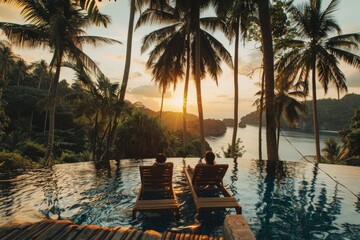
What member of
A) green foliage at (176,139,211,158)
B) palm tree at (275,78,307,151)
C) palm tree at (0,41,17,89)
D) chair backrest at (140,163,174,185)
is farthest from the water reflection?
palm tree at (0,41,17,89)

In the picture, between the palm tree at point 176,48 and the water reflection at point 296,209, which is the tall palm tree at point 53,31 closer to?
the palm tree at point 176,48

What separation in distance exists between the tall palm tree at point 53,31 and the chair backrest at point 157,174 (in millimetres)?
12047

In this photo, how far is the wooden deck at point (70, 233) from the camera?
4.31 m

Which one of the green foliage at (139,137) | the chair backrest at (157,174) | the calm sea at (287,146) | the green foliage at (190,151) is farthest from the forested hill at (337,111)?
the chair backrest at (157,174)

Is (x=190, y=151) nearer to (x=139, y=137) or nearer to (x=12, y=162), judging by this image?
(x=139, y=137)

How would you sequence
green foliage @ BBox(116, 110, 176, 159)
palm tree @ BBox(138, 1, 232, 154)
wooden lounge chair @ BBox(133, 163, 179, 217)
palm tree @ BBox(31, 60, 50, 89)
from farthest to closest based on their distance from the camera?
palm tree @ BBox(31, 60, 50, 89) < palm tree @ BBox(138, 1, 232, 154) < green foliage @ BBox(116, 110, 176, 159) < wooden lounge chair @ BBox(133, 163, 179, 217)

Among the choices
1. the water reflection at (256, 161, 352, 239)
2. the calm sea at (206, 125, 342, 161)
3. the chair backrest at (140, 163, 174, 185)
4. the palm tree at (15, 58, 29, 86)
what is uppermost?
the palm tree at (15, 58, 29, 86)

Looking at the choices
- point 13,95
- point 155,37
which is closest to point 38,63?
point 13,95

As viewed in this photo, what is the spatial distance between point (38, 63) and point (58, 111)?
2730 centimetres

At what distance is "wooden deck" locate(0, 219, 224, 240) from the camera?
431 cm

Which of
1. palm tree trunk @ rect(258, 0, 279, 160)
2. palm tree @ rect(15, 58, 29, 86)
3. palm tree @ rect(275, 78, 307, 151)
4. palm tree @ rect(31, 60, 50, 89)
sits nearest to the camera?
palm tree trunk @ rect(258, 0, 279, 160)

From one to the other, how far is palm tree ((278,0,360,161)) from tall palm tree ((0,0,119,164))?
49.9 feet

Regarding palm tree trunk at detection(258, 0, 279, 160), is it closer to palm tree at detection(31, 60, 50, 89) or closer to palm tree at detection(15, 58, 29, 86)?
palm tree at detection(15, 58, 29, 86)

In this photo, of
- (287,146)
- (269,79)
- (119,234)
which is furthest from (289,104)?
(287,146)
